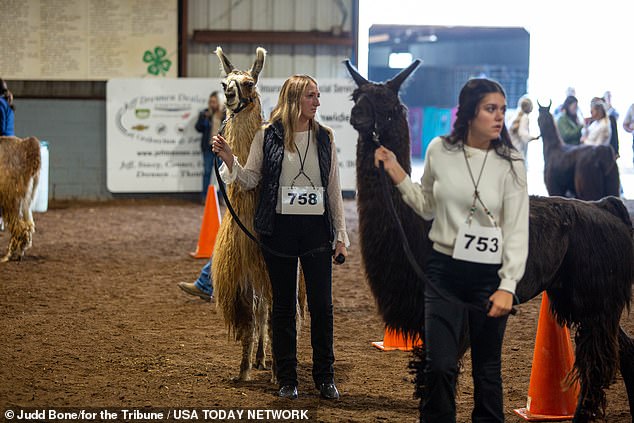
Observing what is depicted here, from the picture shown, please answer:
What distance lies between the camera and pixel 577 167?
11.7 metres

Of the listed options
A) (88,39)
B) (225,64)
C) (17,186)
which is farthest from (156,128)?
(225,64)

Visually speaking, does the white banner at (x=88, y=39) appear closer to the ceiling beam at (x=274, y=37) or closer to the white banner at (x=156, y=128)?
the white banner at (x=156, y=128)

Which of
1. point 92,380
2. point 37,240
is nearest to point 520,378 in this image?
point 92,380

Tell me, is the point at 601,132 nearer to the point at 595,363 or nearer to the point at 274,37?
the point at 274,37

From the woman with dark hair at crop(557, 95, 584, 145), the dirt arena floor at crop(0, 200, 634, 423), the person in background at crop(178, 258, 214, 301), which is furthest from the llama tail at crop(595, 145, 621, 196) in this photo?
the person in background at crop(178, 258, 214, 301)

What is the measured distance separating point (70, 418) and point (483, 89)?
2.58 meters

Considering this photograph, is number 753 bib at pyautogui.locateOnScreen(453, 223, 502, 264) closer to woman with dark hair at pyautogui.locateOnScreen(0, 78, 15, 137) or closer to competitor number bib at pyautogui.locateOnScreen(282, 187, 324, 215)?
competitor number bib at pyautogui.locateOnScreen(282, 187, 324, 215)

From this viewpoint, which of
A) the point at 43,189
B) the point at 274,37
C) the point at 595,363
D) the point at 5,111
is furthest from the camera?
A: the point at 274,37

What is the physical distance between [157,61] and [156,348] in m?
11.2

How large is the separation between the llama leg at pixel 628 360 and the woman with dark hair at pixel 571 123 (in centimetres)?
957

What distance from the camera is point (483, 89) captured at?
3363 mm

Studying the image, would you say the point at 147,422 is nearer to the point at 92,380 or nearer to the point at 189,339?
the point at 92,380

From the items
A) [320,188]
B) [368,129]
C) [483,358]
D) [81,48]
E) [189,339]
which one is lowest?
[189,339]

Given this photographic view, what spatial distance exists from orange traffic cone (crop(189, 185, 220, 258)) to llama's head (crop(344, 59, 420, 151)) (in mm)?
5937
